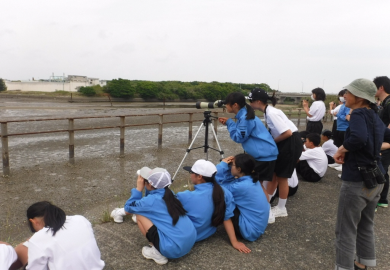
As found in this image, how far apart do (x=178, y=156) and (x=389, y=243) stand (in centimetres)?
509

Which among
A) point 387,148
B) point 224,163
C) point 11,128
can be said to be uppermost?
point 387,148

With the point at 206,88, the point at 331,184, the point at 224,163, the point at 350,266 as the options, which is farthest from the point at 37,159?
the point at 206,88

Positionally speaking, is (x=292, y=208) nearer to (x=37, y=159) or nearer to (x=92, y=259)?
(x=92, y=259)

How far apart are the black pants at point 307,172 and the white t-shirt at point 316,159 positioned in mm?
51

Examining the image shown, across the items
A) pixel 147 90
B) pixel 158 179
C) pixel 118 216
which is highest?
pixel 147 90

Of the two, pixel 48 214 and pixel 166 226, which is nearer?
pixel 48 214

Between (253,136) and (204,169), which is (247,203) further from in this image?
(253,136)

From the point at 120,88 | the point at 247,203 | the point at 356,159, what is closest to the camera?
the point at 356,159

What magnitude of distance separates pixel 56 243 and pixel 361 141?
6.66 ft

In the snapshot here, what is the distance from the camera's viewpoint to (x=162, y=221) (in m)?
2.51

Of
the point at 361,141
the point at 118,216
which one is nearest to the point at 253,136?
the point at 361,141

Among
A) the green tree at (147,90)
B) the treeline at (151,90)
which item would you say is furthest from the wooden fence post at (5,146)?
the green tree at (147,90)

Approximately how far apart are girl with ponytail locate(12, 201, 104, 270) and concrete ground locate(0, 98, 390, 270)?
19.1 inches

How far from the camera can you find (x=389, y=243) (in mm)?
3039
